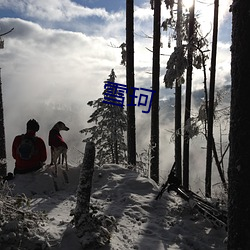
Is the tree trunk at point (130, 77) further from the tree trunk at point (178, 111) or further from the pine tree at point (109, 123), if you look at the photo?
the pine tree at point (109, 123)

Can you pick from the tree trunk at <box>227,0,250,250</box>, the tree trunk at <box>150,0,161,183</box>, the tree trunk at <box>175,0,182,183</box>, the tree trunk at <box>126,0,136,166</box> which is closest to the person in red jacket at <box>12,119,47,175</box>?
the tree trunk at <box>126,0,136,166</box>

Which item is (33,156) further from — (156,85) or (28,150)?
(156,85)

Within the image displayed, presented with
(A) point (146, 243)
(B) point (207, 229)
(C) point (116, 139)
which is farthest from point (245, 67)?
(C) point (116, 139)

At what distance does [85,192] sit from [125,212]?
198 cm

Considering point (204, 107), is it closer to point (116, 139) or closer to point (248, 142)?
point (116, 139)

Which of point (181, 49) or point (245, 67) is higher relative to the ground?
A: point (181, 49)

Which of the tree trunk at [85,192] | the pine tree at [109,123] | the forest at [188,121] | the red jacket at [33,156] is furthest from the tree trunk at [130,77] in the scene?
the pine tree at [109,123]

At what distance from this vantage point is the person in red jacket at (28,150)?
30.3 ft

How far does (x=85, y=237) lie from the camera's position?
5.40 metres

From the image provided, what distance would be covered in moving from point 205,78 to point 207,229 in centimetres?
945

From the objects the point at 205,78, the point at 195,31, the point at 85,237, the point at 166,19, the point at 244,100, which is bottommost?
the point at 85,237

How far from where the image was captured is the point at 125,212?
7.39 meters

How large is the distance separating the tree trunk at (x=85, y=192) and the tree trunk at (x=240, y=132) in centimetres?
255

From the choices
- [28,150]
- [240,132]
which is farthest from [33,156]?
[240,132]
